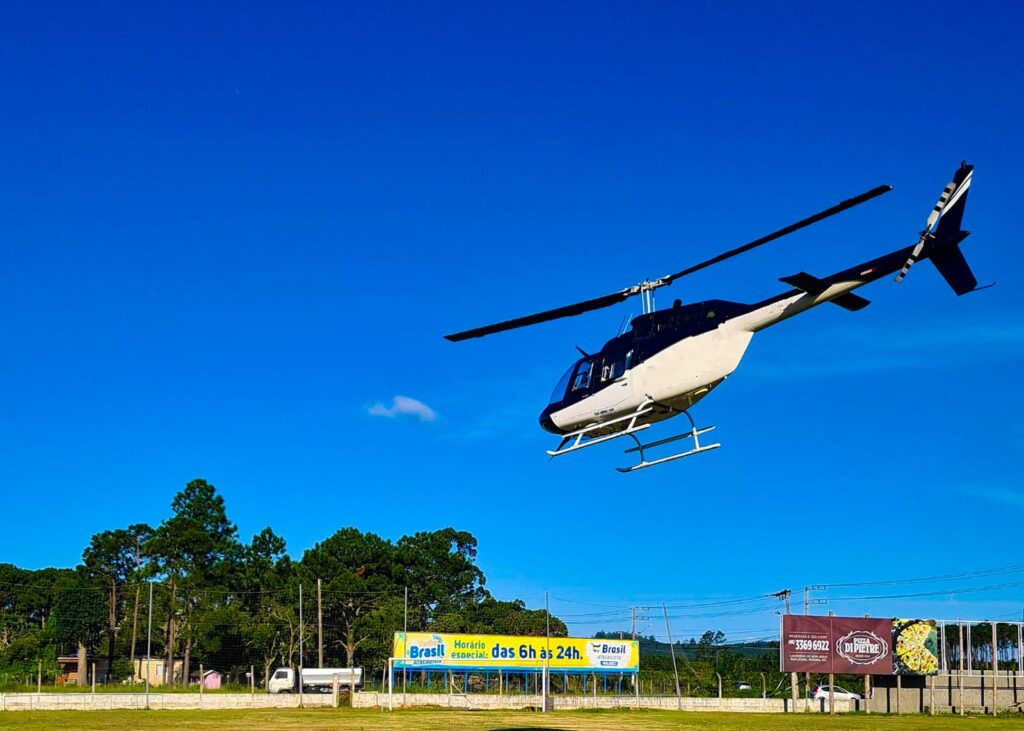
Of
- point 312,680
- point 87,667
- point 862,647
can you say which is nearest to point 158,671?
point 87,667

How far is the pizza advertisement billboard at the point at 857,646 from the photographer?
2817 inches

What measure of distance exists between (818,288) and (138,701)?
44835 millimetres

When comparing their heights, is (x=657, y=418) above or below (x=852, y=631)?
above

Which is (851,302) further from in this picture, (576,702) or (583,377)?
(576,702)

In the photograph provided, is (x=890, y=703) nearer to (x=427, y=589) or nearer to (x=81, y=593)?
(x=427, y=589)

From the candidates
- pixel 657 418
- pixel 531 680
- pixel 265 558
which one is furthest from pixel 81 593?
pixel 657 418

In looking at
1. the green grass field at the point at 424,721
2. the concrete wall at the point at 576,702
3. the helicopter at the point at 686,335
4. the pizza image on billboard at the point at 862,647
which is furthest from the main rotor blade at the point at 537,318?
the pizza image on billboard at the point at 862,647

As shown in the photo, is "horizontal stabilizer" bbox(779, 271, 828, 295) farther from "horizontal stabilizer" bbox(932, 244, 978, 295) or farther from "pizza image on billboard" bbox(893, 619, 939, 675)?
"pizza image on billboard" bbox(893, 619, 939, 675)

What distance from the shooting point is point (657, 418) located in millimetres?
32250

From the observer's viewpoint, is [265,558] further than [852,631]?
Yes

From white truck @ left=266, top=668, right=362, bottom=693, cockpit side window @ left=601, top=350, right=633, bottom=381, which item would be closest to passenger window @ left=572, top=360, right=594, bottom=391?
cockpit side window @ left=601, top=350, right=633, bottom=381

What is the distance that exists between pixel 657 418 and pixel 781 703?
44851mm

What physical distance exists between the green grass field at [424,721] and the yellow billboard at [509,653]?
567 centimetres

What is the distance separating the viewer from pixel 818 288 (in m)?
29.8
